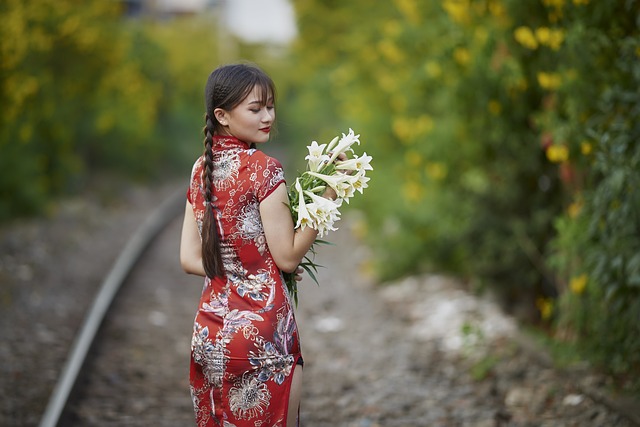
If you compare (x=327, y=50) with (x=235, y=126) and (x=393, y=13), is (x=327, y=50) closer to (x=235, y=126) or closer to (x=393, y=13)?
(x=393, y=13)

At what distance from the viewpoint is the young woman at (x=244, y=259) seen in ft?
9.00

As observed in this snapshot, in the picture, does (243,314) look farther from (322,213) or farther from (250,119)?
(250,119)

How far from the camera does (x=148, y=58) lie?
2478 cm

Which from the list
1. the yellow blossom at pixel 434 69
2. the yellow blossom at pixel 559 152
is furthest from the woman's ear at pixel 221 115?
the yellow blossom at pixel 434 69

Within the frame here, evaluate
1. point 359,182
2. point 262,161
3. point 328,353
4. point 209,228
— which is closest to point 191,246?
point 209,228

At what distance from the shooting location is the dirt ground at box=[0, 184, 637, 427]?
5223mm

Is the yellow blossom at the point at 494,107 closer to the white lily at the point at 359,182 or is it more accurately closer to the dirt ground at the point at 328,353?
the dirt ground at the point at 328,353

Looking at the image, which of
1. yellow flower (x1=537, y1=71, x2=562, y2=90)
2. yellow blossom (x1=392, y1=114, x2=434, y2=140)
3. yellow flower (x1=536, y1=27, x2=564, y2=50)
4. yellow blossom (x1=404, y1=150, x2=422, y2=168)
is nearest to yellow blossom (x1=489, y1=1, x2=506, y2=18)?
yellow flower (x1=536, y1=27, x2=564, y2=50)

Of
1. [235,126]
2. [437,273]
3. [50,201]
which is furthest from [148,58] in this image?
[235,126]

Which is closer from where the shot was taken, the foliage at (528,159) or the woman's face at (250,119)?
the woman's face at (250,119)

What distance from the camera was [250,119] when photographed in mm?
2777

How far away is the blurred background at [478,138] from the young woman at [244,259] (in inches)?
92.5

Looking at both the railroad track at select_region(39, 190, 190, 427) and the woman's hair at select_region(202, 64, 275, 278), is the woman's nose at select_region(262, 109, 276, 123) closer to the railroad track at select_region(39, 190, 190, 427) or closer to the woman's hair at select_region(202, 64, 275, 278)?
the woman's hair at select_region(202, 64, 275, 278)

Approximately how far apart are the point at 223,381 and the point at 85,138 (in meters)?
16.7
